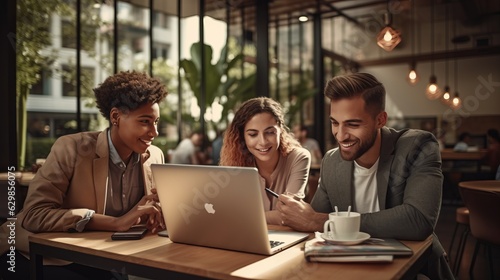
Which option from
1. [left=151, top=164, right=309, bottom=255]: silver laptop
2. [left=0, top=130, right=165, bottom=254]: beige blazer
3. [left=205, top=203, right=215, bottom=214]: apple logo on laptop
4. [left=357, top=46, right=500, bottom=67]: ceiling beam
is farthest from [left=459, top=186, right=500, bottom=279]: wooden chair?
[left=357, top=46, right=500, bottom=67]: ceiling beam

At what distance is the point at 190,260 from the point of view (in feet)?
4.26

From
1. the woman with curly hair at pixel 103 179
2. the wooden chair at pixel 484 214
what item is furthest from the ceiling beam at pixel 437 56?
the woman with curly hair at pixel 103 179

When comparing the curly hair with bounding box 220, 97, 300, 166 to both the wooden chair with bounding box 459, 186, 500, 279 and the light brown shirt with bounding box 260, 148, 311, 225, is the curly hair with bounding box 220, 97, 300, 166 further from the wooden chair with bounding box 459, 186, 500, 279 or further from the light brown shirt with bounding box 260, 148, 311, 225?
the wooden chair with bounding box 459, 186, 500, 279

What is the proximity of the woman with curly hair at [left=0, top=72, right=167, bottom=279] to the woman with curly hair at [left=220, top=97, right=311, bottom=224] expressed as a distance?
0.54 meters

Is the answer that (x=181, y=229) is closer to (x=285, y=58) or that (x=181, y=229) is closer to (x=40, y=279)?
(x=40, y=279)

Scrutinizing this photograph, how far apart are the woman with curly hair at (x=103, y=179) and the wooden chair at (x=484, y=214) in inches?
81.3

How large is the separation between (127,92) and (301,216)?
3.29ft

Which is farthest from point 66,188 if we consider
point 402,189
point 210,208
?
point 402,189

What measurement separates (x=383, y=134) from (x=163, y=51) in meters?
24.2

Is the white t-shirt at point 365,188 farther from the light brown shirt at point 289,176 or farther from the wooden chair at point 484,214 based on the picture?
the wooden chair at point 484,214

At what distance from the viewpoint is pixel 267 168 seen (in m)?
2.43

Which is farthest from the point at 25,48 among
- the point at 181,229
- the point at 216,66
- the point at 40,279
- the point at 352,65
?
the point at 352,65

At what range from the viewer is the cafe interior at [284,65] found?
4039 mm

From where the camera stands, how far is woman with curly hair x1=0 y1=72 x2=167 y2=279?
1.72m
